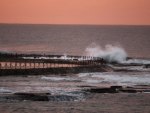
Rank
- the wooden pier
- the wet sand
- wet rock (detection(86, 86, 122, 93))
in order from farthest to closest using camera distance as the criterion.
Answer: the wooden pier, wet rock (detection(86, 86, 122, 93)), the wet sand

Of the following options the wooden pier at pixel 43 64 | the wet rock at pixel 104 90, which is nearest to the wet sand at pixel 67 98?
the wet rock at pixel 104 90

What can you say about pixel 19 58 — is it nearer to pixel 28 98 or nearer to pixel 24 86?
pixel 24 86

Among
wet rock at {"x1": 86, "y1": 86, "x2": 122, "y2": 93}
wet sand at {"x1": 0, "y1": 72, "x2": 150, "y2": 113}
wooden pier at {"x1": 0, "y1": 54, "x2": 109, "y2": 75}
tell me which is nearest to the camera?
wet sand at {"x1": 0, "y1": 72, "x2": 150, "y2": 113}

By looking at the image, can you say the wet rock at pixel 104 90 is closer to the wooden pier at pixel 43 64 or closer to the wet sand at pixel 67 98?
the wet sand at pixel 67 98

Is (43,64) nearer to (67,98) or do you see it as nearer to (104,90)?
(104,90)

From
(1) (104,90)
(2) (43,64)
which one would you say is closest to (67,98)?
(1) (104,90)

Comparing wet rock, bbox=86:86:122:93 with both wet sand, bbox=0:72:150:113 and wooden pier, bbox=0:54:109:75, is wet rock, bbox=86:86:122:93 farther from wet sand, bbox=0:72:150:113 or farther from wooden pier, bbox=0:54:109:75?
wooden pier, bbox=0:54:109:75

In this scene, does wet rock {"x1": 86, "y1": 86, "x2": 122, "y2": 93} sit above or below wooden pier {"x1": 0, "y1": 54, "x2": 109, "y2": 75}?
below

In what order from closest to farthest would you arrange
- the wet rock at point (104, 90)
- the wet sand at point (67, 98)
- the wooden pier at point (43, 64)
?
the wet sand at point (67, 98) < the wet rock at point (104, 90) < the wooden pier at point (43, 64)

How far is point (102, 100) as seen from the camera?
56.2m

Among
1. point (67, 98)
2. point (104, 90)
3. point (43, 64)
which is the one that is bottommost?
point (67, 98)

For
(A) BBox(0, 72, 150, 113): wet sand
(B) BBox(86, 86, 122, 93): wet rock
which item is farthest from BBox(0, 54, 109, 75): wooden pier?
(B) BBox(86, 86, 122, 93): wet rock

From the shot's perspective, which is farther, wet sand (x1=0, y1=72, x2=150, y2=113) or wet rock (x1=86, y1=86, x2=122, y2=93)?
wet rock (x1=86, y1=86, x2=122, y2=93)

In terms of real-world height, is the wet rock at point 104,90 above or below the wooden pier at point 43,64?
below
